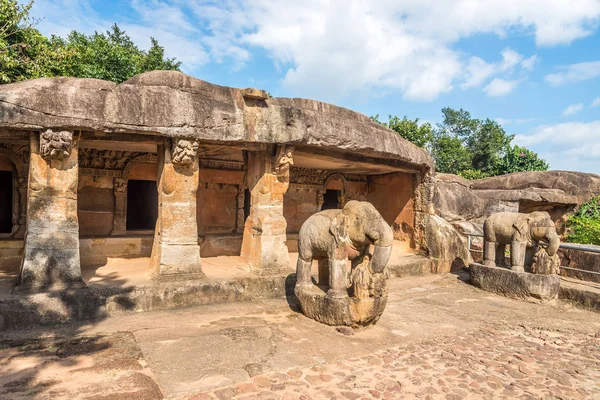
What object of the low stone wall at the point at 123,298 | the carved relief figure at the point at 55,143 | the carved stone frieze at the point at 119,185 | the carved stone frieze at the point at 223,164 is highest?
→ the carved stone frieze at the point at 223,164

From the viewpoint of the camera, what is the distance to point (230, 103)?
629 cm

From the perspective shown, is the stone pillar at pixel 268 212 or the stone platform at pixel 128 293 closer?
the stone platform at pixel 128 293

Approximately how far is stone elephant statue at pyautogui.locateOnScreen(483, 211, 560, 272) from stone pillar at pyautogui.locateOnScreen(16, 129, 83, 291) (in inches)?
295

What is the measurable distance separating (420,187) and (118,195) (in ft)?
25.3

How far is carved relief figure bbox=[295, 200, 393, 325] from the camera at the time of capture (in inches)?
196

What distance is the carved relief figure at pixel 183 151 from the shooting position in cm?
594

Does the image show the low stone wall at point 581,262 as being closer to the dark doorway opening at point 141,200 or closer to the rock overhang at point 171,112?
the rock overhang at point 171,112

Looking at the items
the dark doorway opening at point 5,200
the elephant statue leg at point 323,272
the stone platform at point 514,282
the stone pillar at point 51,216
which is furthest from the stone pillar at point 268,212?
the dark doorway opening at point 5,200

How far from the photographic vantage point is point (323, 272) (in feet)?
19.0

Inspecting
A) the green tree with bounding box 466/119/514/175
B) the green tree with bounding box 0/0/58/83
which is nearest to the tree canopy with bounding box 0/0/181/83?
the green tree with bounding box 0/0/58/83

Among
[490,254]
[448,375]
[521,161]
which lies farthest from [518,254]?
[521,161]

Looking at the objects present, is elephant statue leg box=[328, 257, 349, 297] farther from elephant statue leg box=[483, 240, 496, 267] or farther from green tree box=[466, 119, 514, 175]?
green tree box=[466, 119, 514, 175]

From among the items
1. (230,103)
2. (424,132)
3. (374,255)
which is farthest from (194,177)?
(424,132)

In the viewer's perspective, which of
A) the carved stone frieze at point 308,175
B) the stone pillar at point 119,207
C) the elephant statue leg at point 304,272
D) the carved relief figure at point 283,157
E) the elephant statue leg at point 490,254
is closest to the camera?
the elephant statue leg at point 304,272
